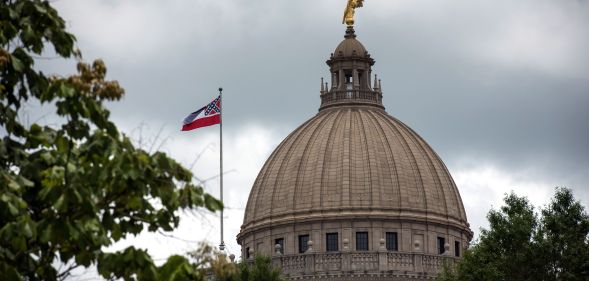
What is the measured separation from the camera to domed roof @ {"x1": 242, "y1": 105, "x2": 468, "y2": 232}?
405ft

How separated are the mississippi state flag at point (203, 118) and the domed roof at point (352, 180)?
33861mm

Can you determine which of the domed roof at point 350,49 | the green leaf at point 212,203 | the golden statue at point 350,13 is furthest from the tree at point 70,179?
the golden statue at point 350,13

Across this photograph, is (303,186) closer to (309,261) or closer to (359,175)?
(359,175)

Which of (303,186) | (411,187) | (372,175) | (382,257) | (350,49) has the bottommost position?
(382,257)

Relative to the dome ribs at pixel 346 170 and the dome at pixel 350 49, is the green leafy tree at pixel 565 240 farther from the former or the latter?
the dome at pixel 350 49

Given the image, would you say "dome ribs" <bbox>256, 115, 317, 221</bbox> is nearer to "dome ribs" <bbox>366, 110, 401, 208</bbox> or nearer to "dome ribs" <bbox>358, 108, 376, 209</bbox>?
"dome ribs" <bbox>358, 108, 376, 209</bbox>

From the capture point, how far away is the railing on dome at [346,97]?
130 metres

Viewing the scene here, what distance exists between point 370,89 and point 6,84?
10543cm

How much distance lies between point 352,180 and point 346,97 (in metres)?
8.48

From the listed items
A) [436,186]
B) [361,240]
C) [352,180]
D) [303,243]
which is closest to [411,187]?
[436,186]

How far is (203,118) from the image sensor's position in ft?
292

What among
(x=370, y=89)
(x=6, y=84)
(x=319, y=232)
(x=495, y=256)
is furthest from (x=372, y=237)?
(x=6, y=84)

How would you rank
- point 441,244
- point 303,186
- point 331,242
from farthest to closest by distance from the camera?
point 441,244 → point 303,186 → point 331,242

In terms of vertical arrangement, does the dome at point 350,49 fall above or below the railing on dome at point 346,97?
above
